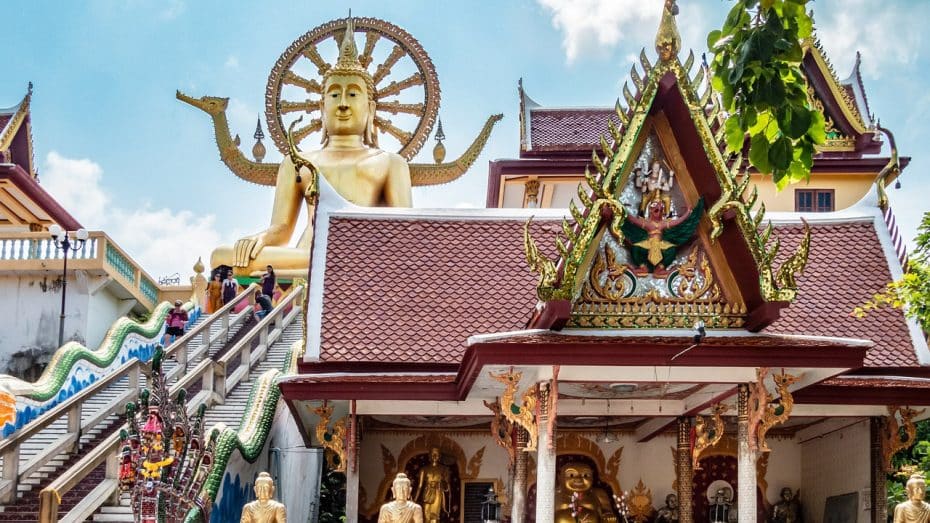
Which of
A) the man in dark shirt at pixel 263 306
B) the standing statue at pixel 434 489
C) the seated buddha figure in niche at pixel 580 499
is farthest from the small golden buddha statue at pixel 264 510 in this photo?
the man in dark shirt at pixel 263 306

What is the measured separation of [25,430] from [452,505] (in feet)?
16.2

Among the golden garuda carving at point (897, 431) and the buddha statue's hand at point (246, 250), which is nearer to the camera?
the golden garuda carving at point (897, 431)

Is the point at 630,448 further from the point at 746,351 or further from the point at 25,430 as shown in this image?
the point at 25,430

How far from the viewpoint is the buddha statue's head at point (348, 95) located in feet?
96.9

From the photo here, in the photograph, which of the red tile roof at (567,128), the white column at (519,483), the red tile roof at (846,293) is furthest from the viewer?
the red tile roof at (567,128)

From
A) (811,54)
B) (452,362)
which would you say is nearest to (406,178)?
(811,54)

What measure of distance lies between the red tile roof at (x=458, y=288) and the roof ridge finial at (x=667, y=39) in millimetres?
3235


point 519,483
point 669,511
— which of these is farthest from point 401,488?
point 669,511

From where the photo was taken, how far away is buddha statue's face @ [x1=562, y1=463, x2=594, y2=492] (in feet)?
54.3

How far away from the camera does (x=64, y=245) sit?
94.0 ft

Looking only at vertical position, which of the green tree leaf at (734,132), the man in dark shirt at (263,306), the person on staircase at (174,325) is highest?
the man in dark shirt at (263,306)

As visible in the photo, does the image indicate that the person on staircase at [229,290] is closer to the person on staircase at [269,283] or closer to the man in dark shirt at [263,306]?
the person on staircase at [269,283]

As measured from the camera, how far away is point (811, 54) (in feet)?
96.5

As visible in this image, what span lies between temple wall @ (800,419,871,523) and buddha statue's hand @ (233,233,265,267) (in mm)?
14763
